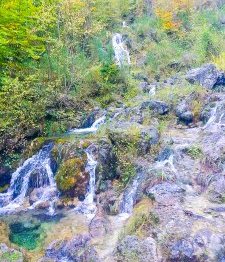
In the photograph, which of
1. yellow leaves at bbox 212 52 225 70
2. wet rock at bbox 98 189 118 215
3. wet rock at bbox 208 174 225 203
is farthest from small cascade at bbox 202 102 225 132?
wet rock at bbox 98 189 118 215

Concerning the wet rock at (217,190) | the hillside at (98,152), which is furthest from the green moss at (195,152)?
the wet rock at (217,190)

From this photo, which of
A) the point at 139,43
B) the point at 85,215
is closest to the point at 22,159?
the point at 85,215

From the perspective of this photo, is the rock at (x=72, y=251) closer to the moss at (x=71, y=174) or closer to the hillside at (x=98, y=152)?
the hillside at (x=98, y=152)

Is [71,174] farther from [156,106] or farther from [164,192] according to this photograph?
[156,106]

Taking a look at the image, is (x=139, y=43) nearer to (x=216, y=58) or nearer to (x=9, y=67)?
(x=216, y=58)

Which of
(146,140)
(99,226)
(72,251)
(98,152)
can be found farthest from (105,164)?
(72,251)
